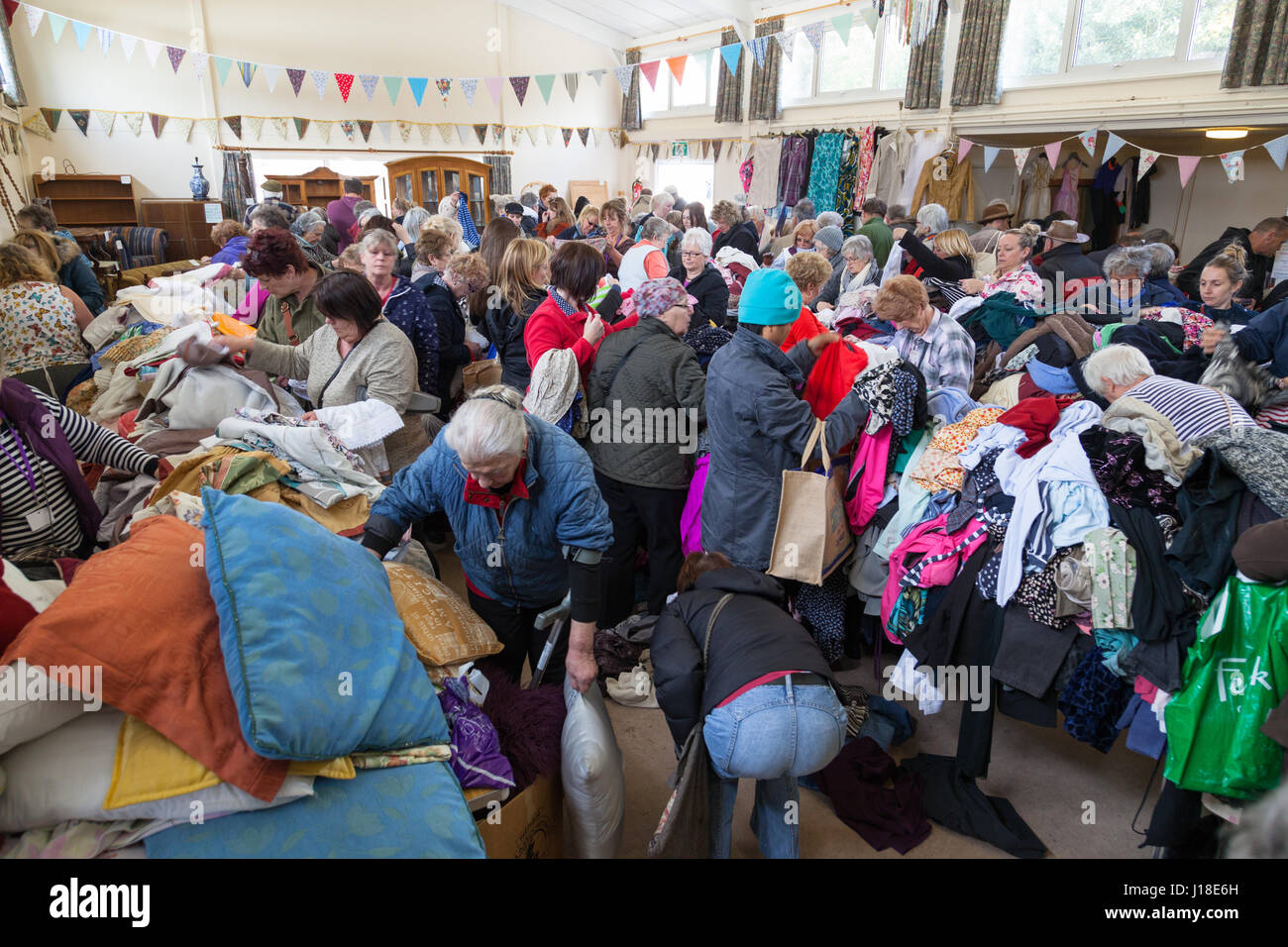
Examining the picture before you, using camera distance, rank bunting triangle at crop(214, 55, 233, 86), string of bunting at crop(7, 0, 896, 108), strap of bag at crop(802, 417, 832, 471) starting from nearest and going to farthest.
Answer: strap of bag at crop(802, 417, 832, 471) < string of bunting at crop(7, 0, 896, 108) < bunting triangle at crop(214, 55, 233, 86)

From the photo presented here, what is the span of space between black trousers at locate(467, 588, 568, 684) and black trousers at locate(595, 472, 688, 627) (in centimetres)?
91

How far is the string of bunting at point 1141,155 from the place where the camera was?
7.19m

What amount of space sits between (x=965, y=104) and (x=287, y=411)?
9.68 meters

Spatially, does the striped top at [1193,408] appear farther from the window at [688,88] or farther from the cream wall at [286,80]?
the cream wall at [286,80]

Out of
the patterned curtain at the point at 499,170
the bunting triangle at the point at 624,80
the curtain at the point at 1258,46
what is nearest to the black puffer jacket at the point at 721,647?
the curtain at the point at 1258,46

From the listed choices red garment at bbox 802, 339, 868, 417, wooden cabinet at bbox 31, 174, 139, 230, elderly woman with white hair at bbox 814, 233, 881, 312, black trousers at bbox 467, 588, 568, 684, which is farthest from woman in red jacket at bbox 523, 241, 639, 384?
wooden cabinet at bbox 31, 174, 139, 230

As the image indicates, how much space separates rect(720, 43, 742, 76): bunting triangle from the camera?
38.6 feet

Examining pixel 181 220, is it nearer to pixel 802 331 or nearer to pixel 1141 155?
pixel 802 331

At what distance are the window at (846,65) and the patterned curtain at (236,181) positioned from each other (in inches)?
367

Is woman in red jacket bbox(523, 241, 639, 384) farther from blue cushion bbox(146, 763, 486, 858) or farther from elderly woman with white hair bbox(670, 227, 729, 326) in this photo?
blue cushion bbox(146, 763, 486, 858)

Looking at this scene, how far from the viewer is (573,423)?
341cm

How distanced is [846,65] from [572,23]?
21.6ft
